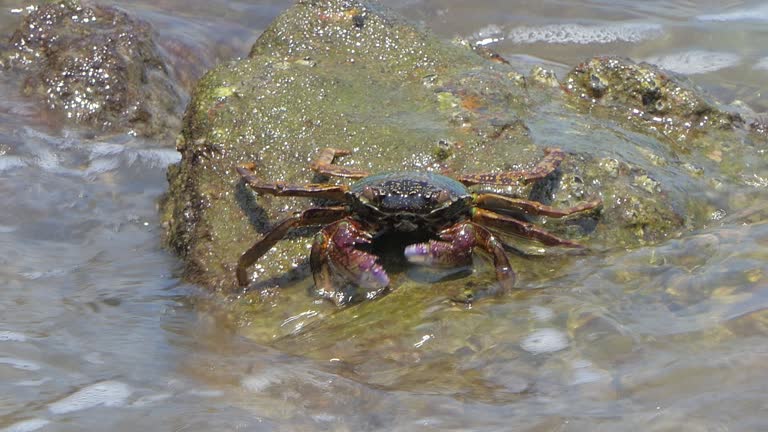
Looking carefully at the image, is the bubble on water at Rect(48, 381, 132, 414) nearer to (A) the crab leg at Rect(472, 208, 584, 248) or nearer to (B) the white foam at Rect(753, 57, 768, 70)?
(A) the crab leg at Rect(472, 208, 584, 248)

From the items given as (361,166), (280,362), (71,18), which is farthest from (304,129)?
(71,18)

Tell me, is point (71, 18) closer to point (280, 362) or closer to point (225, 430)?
point (280, 362)

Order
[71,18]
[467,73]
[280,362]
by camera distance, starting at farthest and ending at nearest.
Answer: [71,18] → [467,73] → [280,362]

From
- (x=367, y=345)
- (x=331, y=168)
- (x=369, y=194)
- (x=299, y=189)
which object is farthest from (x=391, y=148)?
(x=367, y=345)

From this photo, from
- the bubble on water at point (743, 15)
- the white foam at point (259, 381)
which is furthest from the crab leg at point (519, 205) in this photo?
the bubble on water at point (743, 15)

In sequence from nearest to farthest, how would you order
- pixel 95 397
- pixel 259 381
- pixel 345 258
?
pixel 95 397 < pixel 259 381 < pixel 345 258

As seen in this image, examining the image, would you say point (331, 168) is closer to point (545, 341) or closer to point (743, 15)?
point (545, 341)
